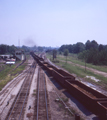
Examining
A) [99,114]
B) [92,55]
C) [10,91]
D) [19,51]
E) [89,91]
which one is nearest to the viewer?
[99,114]

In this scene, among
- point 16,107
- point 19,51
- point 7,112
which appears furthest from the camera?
point 19,51

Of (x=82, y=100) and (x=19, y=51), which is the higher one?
(x=19, y=51)

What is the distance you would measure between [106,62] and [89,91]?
3297 centimetres

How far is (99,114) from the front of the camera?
30.8ft

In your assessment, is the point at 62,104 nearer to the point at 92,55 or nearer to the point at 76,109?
the point at 76,109

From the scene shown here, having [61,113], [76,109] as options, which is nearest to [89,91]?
[76,109]

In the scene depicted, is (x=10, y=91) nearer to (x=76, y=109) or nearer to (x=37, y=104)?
(x=37, y=104)

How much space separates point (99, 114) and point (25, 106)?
20.2 ft

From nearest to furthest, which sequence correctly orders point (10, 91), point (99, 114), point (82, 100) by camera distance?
point (99, 114) → point (82, 100) → point (10, 91)

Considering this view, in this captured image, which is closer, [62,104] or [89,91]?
[62,104]

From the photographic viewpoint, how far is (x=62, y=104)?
11586 millimetres

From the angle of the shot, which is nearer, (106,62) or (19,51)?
(106,62)

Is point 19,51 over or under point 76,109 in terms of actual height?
over

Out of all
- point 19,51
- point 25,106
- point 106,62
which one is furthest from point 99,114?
point 19,51
